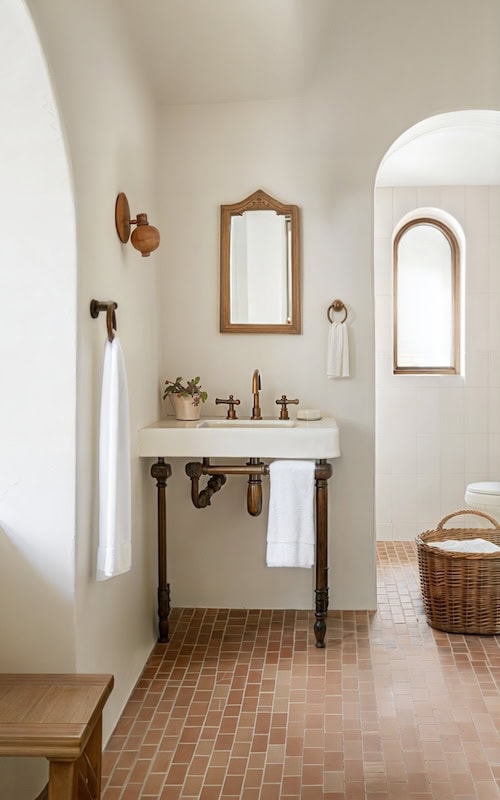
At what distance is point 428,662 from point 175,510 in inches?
55.0

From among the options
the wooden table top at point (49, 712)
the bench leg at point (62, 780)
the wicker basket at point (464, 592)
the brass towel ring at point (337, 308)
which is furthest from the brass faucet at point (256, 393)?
the bench leg at point (62, 780)

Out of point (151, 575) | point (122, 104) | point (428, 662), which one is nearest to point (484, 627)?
point (428, 662)

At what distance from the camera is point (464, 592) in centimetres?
375

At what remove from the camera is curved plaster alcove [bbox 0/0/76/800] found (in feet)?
7.91

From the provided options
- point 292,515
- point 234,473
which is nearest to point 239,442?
point 234,473

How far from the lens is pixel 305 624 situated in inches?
153

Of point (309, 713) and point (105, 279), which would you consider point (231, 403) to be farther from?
point (309, 713)

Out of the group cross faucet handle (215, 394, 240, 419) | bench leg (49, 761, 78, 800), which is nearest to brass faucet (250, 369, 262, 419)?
cross faucet handle (215, 394, 240, 419)

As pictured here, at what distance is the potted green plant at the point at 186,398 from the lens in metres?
3.84

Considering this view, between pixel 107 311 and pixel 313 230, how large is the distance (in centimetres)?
158

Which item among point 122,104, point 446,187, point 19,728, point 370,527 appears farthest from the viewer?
point 446,187

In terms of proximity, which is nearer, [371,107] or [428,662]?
[428,662]

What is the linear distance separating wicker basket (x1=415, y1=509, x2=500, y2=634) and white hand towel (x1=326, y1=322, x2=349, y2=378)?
94 centimetres

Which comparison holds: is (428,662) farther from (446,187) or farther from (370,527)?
(446,187)
